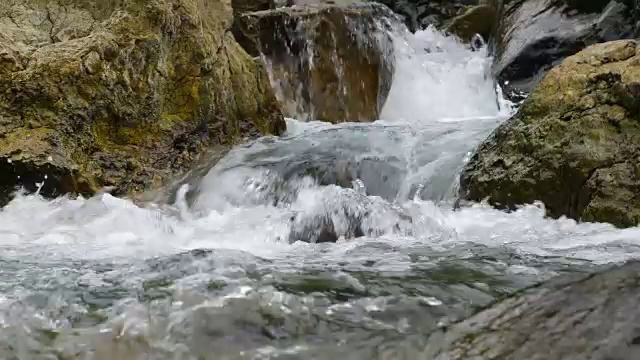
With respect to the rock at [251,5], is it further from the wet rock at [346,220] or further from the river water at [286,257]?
the wet rock at [346,220]

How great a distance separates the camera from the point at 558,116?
5.56 m

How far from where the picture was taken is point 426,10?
1822cm

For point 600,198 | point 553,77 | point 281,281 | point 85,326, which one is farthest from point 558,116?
point 85,326

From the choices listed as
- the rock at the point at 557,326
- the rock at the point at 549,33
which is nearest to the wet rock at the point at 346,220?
the rock at the point at 557,326

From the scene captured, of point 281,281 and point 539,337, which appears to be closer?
point 539,337

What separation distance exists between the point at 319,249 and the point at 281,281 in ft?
4.12

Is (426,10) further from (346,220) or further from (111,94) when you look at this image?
(346,220)

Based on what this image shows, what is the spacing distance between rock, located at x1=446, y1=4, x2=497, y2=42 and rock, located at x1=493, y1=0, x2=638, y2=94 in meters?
3.36

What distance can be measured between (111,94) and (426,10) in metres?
13.2

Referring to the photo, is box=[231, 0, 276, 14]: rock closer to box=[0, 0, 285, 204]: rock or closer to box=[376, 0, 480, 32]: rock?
box=[0, 0, 285, 204]: rock

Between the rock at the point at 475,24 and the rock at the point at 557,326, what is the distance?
43.0 ft

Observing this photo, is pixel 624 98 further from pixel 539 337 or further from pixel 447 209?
pixel 539 337

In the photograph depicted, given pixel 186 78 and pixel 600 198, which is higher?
pixel 186 78

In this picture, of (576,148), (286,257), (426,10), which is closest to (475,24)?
(426,10)
